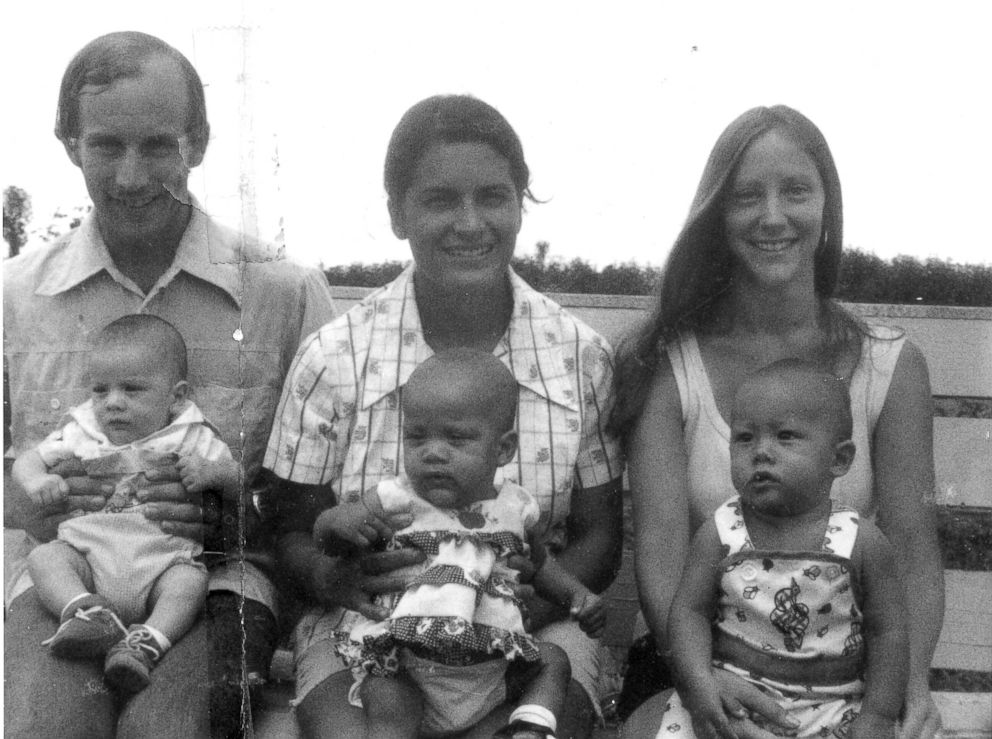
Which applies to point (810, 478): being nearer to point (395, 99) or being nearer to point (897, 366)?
point (897, 366)

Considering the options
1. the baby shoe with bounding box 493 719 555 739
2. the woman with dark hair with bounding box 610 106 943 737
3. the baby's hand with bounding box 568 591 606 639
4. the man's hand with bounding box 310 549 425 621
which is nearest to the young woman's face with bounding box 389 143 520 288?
the woman with dark hair with bounding box 610 106 943 737

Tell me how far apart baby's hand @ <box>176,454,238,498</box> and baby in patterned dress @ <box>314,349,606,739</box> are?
1.12 feet

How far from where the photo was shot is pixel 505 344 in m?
2.56

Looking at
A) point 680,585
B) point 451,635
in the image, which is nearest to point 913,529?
point 680,585

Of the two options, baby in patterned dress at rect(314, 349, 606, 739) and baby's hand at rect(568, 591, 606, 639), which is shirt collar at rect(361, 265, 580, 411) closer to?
baby in patterned dress at rect(314, 349, 606, 739)

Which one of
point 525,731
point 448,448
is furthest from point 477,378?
point 525,731

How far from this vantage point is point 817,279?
2547 mm

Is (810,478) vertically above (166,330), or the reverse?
(166,330)

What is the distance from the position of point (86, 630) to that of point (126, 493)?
0.31m

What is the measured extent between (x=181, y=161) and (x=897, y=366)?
1.66 meters

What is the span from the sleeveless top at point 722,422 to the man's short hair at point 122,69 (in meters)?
1.19

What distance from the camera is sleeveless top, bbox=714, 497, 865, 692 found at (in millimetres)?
2229

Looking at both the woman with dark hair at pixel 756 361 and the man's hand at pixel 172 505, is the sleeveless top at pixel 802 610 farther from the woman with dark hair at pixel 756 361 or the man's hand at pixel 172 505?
the man's hand at pixel 172 505

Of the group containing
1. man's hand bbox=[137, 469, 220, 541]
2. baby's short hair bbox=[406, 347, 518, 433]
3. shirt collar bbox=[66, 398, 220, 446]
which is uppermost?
baby's short hair bbox=[406, 347, 518, 433]
